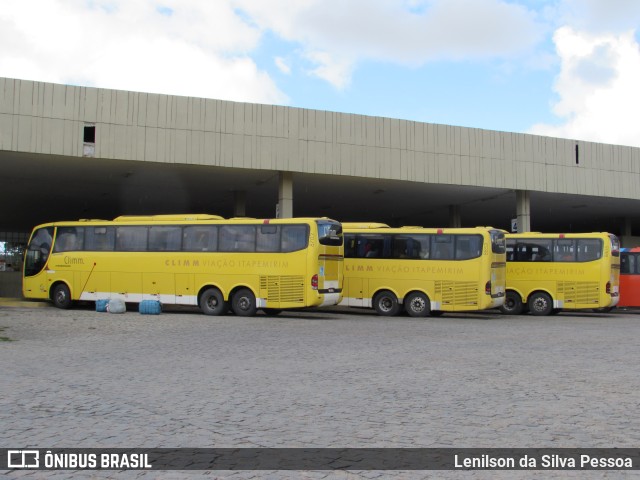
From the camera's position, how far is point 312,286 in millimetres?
19141

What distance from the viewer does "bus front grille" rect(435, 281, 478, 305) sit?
2011cm

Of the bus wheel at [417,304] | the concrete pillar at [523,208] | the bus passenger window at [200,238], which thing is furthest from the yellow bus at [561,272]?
the bus passenger window at [200,238]

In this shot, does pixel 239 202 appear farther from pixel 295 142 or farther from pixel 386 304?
pixel 386 304

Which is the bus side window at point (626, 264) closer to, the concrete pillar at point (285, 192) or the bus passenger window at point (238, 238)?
the concrete pillar at point (285, 192)

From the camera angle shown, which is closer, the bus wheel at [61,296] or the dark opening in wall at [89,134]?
the dark opening in wall at [89,134]

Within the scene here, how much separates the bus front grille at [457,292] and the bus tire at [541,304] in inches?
171

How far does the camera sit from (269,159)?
24.3 meters

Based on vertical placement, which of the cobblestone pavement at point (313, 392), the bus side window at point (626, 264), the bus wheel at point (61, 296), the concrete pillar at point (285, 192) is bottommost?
the cobblestone pavement at point (313, 392)

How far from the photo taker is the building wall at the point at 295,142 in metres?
21.5

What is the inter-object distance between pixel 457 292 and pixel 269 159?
8791 mm

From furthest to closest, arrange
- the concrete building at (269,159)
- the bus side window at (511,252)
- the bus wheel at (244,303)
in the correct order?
the bus side window at (511,252), the concrete building at (269,159), the bus wheel at (244,303)

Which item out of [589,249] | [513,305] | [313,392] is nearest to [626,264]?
[589,249]

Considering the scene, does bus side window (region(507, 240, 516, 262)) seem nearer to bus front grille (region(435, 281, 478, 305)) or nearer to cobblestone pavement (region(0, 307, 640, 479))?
bus front grille (region(435, 281, 478, 305))

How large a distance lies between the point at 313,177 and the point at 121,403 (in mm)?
20840
